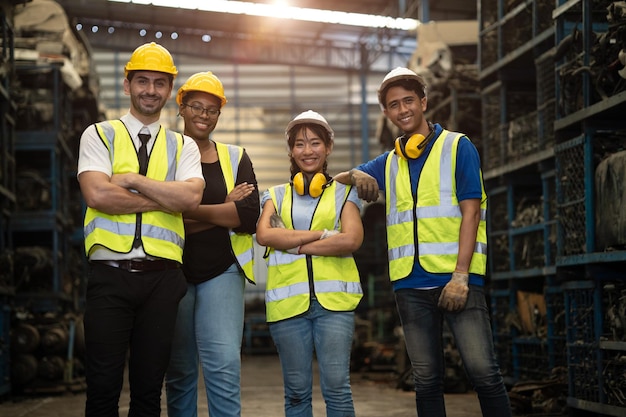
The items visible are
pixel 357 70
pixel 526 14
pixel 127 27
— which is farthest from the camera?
pixel 357 70

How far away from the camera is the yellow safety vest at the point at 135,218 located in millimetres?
4160

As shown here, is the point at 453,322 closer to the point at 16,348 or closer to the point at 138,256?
the point at 138,256

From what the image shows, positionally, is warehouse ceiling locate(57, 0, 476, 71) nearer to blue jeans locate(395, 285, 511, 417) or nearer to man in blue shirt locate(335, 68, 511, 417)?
man in blue shirt locate(335, 68, 511, 417)

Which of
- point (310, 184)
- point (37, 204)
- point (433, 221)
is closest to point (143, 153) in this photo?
point (310, 184)

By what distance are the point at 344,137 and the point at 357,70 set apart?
2.21m

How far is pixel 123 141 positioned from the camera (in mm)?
4324

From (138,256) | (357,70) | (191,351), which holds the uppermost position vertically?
(357,70)

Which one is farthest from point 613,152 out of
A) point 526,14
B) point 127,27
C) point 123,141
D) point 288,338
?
point 127,27

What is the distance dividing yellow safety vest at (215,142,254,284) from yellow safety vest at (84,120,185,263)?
42 cm

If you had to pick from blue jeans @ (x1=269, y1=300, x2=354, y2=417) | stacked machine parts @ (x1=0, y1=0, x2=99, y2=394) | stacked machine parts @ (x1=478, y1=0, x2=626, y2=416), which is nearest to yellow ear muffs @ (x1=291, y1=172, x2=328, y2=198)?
blue jeans @ (x1=269, y1=300, x2=354, y2=417)

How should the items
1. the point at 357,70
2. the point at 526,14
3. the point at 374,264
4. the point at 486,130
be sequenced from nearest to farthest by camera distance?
the point at 526,14 → the point at 486,130 → the point at 374,264 → the point at 357,70

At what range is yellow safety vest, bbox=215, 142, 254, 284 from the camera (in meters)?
4.73

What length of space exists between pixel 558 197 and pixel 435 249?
3748 mm

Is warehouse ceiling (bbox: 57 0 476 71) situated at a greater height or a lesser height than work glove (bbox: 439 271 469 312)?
greater
